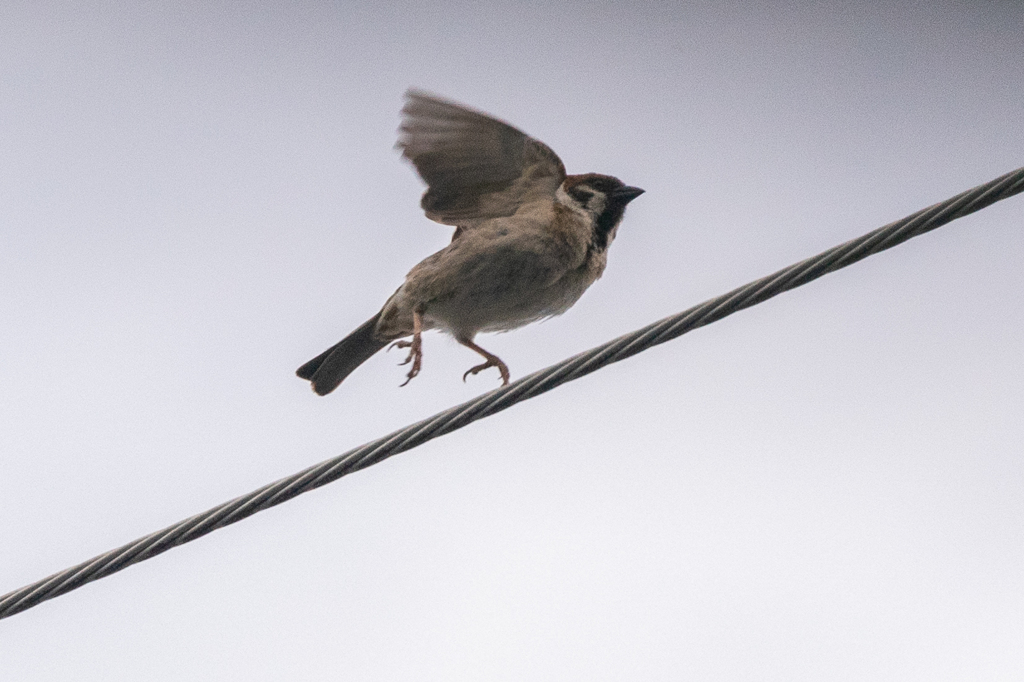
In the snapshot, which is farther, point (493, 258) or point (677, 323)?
point (493, 258)

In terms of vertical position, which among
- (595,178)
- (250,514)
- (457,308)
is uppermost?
(595,178)

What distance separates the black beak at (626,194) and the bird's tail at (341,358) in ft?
4.16

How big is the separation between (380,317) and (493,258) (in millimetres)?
780

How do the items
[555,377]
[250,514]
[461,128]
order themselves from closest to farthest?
[250,514]
[555,377]
[461,128]

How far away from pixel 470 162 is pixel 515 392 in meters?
1.96

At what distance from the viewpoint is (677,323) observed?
9.24ft

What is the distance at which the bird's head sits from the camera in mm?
4832

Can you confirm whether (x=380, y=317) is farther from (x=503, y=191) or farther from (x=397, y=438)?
(x=397, y=438)

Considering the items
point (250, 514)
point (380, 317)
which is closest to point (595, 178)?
point (380, 317)

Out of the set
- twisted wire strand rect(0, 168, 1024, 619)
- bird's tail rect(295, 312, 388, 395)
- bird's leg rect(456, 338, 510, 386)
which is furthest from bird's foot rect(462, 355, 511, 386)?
twisted wire strand rect(0, 168, 1024, 619)

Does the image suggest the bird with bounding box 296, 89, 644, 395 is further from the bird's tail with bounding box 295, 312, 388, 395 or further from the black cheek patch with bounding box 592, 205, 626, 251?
the bird's tail with bounding box 295, 312, 388, 395

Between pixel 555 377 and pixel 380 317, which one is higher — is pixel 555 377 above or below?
below

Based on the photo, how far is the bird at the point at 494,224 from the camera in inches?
180

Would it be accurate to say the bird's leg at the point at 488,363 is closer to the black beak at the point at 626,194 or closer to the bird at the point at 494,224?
the bird at the point at 494,224
